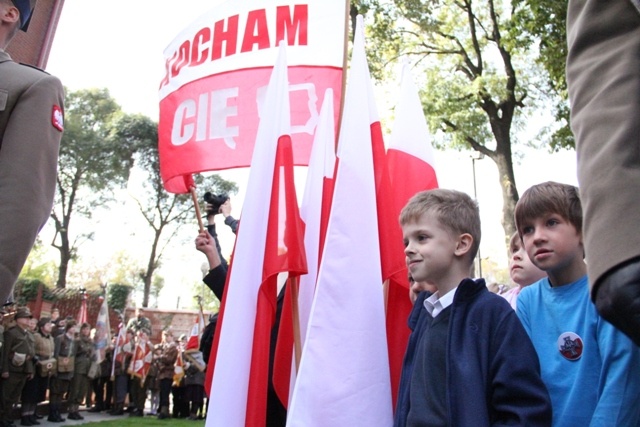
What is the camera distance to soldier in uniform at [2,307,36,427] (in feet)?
34.5

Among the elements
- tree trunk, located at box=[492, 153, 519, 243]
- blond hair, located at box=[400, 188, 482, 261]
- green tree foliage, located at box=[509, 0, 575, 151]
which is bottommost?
blond hair, located at box=[400, 188, 482, 261]

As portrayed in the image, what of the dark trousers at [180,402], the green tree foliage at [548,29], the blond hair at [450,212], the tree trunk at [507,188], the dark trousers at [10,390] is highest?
the green tree foliage at [548,29]

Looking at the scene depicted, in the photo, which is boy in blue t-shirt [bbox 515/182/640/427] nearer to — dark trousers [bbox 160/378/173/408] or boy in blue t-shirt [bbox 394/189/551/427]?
boy in blue t-shirt [bbox 394/189/551/427]

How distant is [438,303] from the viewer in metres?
2.26

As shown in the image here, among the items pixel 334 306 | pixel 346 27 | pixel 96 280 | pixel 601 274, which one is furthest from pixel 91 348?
pixel 96 280

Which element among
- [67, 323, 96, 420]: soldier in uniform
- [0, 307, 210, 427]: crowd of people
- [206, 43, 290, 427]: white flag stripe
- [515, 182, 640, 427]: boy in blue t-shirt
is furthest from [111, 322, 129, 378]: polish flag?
[515, 182, 640, 427]: boy in blue t-shirt

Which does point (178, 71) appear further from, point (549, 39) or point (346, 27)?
point (549, 39)

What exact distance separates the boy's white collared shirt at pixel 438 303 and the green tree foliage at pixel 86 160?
3358 centimetres

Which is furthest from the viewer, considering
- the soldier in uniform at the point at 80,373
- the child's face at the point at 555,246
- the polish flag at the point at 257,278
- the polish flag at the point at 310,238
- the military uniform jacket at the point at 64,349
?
the soldier in uniform at the point at 80,373

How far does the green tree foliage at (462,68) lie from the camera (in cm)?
1628

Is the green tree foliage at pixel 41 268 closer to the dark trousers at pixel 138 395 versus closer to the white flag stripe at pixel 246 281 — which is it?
the dark trousers at pixel 138 395

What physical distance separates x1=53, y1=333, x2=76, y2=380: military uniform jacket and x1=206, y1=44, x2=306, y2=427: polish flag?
10.9 m

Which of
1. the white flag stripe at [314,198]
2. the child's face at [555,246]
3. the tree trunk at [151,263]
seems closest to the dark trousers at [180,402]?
the white flag stripe at [314,198]

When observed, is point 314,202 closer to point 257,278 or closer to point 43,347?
point 257,278
